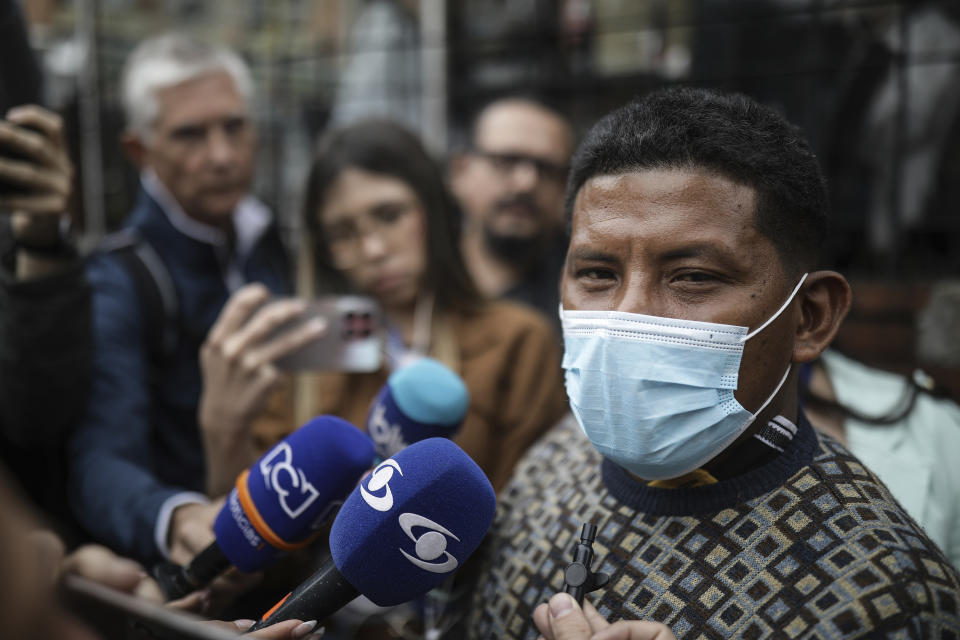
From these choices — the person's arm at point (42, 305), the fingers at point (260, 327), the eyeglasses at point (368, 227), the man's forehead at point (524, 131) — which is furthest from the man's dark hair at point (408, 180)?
the man's forehead at point (524, 131)

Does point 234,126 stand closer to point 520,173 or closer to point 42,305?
point 42,305

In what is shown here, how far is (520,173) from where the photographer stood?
391cm

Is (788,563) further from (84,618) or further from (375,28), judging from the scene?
(375,28)

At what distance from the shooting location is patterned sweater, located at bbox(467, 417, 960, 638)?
1269 millimetres

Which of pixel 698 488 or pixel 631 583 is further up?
pixel 698 488

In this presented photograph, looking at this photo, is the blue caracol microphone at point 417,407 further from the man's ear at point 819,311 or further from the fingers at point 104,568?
the man's ear at point 819,311

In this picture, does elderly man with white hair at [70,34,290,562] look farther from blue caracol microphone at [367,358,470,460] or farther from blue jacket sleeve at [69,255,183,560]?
blue caracol microphone at [367,358,470,460]

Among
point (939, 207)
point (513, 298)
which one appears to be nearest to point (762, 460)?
point (513, 298)

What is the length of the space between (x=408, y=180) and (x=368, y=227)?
0.77 feet

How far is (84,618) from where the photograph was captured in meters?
1.33

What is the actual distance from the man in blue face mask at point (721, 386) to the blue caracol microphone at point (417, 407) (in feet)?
1.23

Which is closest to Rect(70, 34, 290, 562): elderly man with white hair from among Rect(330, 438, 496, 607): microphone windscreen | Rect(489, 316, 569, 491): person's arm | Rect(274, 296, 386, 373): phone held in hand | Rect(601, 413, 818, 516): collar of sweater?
Rect(274, 296, 386, 373): phone held in hand

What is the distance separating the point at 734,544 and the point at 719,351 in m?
0.35

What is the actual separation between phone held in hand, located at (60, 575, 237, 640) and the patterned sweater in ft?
2.32
